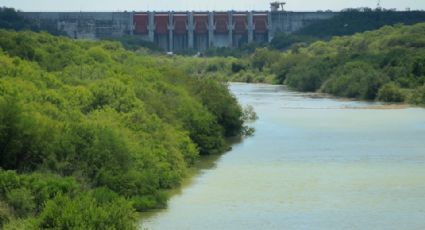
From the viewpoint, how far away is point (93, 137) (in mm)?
25500

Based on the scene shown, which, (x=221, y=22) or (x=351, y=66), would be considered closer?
(x=351, y=66)

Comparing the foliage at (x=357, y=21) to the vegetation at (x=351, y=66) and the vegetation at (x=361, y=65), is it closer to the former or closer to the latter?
the vegetation at (x=351, y=66)

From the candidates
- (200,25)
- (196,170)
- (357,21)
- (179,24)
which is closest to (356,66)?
(196,170)

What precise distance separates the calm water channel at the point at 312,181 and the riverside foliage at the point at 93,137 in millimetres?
940

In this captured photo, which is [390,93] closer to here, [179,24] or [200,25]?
[200,25]

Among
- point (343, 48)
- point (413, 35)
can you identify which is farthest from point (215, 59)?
point (413, 35)

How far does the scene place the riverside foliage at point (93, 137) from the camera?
70.2 feet

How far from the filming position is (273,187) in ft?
96.1

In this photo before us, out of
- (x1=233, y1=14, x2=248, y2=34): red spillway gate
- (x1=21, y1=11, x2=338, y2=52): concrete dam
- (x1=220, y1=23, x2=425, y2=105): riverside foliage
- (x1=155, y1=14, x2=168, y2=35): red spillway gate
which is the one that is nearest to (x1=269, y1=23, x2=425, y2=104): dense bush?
(x1=220, y1=23, x2=425, y2=105): riverside foliage

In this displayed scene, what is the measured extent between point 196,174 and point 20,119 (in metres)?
8.11

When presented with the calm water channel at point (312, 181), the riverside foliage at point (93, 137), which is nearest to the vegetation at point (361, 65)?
the calm water channel at point (312, 181)

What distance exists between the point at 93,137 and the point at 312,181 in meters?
7.30

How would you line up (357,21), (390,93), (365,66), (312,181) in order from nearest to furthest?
(312,181) < (390,93) < (365,66) < (357,21)

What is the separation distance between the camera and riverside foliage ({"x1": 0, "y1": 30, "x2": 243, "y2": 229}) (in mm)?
21406
